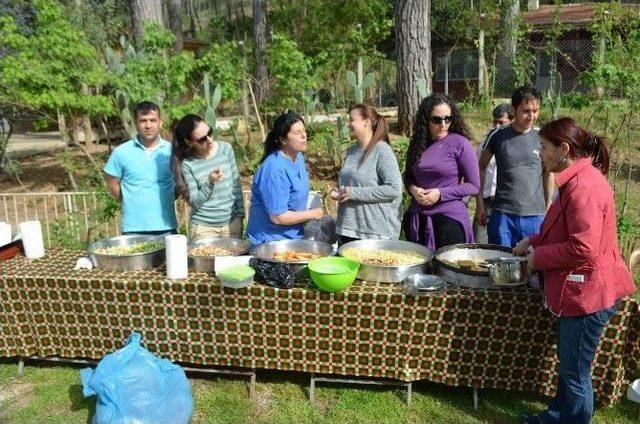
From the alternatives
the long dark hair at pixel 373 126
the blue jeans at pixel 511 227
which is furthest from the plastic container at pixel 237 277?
the blue jeans at pixel 511 227

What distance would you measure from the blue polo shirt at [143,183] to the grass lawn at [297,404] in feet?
3.57

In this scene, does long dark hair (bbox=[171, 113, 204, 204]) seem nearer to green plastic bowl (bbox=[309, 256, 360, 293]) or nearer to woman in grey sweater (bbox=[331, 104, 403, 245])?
woman in grey sweater (bbox=[331, 104, 403, 245])

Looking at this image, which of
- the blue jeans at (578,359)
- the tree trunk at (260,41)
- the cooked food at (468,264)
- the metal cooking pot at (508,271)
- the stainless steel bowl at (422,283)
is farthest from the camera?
the tree trunk at (260,41)

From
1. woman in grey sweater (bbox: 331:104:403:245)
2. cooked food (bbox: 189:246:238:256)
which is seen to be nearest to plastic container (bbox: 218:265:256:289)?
cooked food (bbox: 189:246:238:256)

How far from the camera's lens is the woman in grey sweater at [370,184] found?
3318 millimetres

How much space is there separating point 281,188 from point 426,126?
1.05 metres

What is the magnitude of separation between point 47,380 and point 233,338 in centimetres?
134

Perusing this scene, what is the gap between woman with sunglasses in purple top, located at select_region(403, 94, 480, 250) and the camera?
338 cm

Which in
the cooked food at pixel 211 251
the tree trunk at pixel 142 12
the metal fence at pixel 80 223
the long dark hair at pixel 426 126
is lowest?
the metal fence at pixel 80 223

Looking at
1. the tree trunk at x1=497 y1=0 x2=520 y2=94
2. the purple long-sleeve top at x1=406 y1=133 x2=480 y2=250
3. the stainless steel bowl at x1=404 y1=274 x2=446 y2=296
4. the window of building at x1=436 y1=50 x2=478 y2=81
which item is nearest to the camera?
the stainless steel bowl at x1=404 y1=274 x2=446 y2=296

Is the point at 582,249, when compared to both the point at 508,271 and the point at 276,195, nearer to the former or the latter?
the point at 508,271

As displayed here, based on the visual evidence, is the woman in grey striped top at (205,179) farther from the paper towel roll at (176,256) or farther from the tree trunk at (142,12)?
the tree trunk at (142,12)

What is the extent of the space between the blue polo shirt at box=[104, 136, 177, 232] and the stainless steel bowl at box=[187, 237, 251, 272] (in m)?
0.42

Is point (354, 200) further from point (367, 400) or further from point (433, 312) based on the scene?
point (367, 400)
